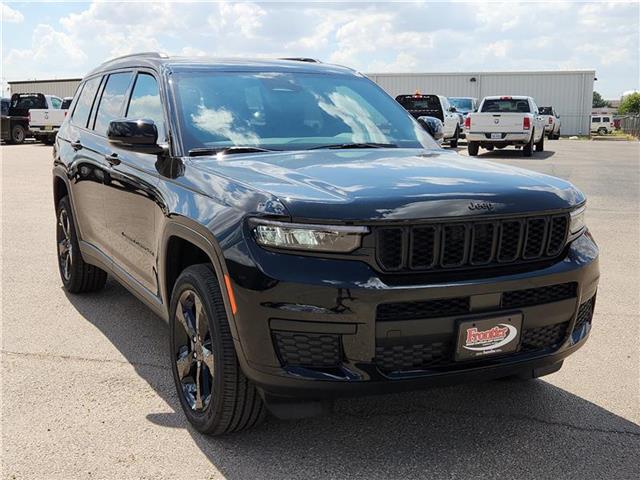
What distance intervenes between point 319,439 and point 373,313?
0.95m

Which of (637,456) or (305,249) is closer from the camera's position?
(305,249)

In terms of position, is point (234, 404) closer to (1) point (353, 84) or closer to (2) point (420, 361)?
(2) point (420, 361)

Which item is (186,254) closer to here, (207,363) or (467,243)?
(207,363)

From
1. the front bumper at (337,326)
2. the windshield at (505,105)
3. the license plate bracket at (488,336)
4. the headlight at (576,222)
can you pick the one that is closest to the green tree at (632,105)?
the windshield at (505,105)

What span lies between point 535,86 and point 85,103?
4262 centimetres

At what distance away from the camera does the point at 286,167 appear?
139 inches

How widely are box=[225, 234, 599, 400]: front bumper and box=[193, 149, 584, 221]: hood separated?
9.4 inches

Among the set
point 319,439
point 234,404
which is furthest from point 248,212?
point 319,439

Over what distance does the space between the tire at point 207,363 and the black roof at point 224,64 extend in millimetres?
1543

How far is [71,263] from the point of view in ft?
19.9

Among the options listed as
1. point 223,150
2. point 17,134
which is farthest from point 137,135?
point 17,134

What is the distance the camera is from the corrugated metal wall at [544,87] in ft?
147

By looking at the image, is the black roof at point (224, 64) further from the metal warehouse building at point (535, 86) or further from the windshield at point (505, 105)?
the metal warehouse building at point (535, 86)

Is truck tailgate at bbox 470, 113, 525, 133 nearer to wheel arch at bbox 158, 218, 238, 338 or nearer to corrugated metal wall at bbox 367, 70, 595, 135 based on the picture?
wheel arch at bbox 158, 218, 238, 338
